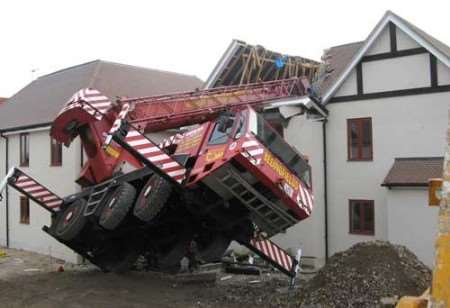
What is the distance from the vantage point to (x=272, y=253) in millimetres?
12383

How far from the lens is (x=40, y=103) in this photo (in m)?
21.8

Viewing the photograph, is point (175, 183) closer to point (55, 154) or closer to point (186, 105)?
point (186, 105)

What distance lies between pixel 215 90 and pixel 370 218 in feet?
19.4

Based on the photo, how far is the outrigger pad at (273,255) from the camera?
12.0m

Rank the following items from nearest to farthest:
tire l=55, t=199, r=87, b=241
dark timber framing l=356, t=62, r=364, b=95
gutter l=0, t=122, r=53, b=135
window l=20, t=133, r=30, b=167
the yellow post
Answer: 1. the yellow post
2. tire l=55, t=199, r=87, b=241
3. dark timber framing l=356, t=62, r=364, b=95
4. gutter l=0, t=122, r=53, b=135
5. window l=20, t=133, r=30, b=167

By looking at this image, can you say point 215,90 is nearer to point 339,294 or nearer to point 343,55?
point 339,294

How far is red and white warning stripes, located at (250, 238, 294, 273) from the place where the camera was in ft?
39.7

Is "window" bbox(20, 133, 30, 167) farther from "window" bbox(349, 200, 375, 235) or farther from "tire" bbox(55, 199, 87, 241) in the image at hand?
"window" bbox(349, 200, 375, 235)

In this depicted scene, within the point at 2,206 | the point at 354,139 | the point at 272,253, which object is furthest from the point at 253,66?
the point at 2,206

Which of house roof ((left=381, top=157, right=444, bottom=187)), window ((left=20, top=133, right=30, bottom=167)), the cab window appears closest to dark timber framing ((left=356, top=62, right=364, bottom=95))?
house roof ((left=381, top=157, right=444, bottom=187))

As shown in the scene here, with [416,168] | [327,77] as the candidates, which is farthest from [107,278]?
[327,77]

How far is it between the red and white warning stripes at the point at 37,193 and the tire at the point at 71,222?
1.92 feet

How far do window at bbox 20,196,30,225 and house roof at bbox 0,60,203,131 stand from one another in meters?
2.83

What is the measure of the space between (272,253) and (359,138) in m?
5.20
